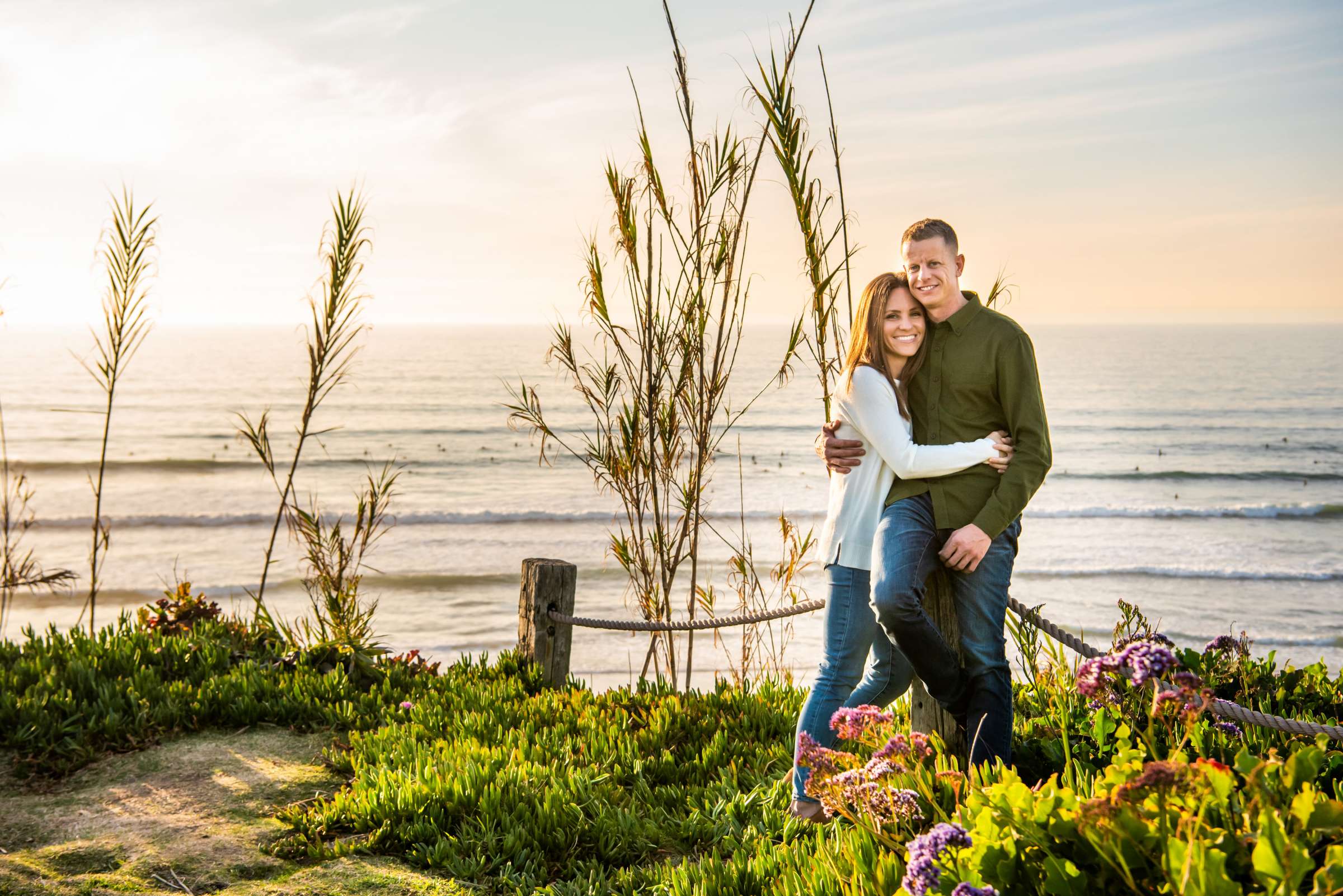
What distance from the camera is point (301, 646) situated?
5035 mm

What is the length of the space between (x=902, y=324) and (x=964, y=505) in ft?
2.03

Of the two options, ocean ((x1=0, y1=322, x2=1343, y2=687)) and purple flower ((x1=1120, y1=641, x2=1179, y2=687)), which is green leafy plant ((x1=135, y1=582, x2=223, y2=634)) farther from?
purple flower ((x1=1120, y1=641, x2=1179, y2=687))

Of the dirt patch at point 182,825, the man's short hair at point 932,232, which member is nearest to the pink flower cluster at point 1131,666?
the man's short hair at point 932,232

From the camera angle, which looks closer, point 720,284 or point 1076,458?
point 720,284

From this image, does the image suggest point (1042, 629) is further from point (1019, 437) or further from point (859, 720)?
point (859, 720)

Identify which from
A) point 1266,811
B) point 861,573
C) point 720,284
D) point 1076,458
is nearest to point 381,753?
point 861,573

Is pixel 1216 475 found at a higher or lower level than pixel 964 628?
lower

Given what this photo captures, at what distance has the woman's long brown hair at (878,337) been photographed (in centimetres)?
283

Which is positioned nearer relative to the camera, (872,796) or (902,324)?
(872,796)

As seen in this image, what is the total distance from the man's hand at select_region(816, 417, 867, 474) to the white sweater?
21 millimetres

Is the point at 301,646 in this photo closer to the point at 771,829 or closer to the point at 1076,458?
the point at 771,829

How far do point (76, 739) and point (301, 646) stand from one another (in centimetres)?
122

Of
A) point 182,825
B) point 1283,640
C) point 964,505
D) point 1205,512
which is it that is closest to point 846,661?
point 964,505

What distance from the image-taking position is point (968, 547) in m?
2.60
